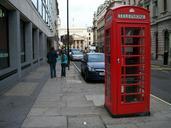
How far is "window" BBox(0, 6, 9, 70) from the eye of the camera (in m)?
14.9

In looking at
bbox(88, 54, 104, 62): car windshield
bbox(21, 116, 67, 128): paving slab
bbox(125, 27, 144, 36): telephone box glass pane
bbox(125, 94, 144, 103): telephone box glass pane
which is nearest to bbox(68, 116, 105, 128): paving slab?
bbox(21, 116, 67, 128): paving slab

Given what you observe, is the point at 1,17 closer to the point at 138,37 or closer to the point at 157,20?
the point at 138,37

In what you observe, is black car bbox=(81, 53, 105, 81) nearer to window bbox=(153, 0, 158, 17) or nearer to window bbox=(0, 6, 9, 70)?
window bbox=(0, 6, 9, 70)

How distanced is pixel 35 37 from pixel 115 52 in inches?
857

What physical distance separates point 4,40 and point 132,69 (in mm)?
8517

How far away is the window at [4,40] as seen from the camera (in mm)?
14857

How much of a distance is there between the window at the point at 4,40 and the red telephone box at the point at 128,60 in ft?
23.8

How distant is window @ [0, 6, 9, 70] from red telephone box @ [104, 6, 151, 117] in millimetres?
7252

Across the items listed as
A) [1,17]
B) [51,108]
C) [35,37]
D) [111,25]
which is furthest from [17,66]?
[35,37]

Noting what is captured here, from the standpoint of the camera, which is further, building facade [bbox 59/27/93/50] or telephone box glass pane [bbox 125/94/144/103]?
building facade [bbox 59/27/93/50]

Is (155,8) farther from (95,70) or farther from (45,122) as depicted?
(45,122)

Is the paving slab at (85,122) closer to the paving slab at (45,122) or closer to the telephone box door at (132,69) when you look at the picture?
the paving slab at (45,122)

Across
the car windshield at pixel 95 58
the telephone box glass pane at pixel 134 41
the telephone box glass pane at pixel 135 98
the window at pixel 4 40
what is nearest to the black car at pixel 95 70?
the car windshield at pixel 95 58

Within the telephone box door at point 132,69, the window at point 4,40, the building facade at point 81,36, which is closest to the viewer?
the telephone box door at point 132,69
